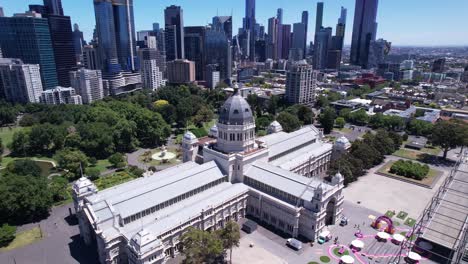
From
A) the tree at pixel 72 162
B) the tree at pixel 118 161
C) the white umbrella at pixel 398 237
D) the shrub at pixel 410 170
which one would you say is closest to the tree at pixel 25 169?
the tree at pixel 72 162

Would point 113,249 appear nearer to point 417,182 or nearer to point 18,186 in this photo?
point 18,186

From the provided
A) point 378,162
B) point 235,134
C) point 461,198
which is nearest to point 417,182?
point 378,162

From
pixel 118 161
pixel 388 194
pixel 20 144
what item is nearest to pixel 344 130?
pixel 388 194

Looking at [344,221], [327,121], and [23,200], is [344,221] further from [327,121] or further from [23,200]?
[327,121]

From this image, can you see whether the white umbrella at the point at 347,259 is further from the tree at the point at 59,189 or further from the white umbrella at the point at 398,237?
the tree at the point at 59,189

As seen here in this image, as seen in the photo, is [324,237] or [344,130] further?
[344,130]

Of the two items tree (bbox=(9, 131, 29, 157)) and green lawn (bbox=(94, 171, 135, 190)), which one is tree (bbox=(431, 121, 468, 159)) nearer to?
green lawn (bbox=(94, 171, 135, 190))
